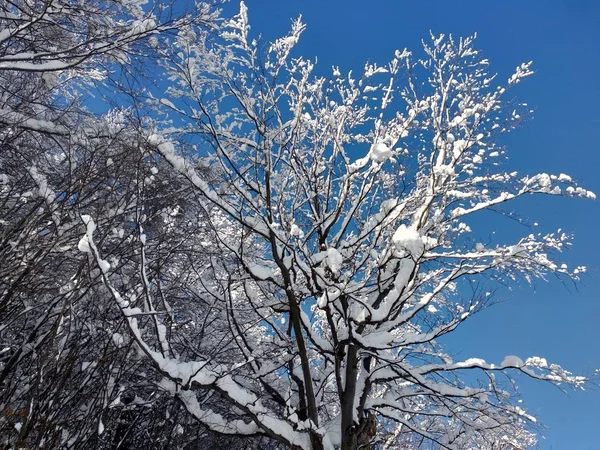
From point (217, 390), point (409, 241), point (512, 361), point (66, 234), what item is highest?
point (512, 361)

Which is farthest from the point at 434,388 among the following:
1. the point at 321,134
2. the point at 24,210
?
the point at 24,210

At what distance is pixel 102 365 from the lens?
2.29m

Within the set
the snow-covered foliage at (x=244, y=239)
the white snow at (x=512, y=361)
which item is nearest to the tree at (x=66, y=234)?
the snow-covered foliage at (x=244, y=239)

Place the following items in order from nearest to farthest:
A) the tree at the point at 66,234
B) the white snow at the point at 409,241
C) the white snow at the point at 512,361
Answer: the tree at the point at 66,234
the white snow at the point at 409,241
the white snow at the point at 512,361

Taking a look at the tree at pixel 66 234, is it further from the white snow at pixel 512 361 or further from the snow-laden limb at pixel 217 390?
the white snow at pixel 512 361

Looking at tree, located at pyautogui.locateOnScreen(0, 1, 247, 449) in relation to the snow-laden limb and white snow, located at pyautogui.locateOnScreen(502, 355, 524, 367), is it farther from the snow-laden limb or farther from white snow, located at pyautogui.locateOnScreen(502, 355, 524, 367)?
white snow, located at pyautogui.locateOnScreen(502, 355, 524, 367)

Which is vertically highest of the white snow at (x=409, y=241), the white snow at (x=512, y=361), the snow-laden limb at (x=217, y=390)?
the white snow at (x=512, y=361)

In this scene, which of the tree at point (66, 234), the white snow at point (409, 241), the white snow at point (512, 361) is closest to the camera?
the tree at point (66, 234)

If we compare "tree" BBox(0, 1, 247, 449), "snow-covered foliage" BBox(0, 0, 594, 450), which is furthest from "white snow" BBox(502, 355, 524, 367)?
"tree" BBox(0, 1, 247, 449)

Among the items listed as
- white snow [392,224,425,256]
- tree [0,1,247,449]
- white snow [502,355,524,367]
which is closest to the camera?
tree [0,1,247,449]

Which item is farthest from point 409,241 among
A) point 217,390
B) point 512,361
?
point 512,361

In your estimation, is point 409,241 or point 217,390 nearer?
point 409,241

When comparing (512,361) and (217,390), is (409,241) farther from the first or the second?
(512,361)

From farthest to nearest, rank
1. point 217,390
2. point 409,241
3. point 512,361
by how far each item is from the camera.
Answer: point 512,361 < point 217,390 < point 409,241
